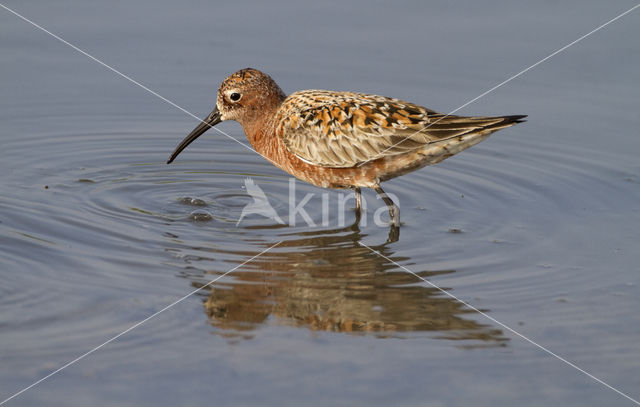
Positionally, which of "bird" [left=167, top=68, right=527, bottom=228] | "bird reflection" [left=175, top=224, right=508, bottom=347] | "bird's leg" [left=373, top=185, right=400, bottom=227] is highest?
"bird" [left=167, top=68, right=527, bottom=228]

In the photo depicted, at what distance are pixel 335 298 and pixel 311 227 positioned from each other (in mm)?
2112

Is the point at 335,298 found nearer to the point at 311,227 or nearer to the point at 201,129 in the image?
the point at 311,227

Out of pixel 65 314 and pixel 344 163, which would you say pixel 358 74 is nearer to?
pixel 344 163

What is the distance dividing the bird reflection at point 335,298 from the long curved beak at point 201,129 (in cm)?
259

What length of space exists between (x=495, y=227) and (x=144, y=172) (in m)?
4.68

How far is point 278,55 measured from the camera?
1432cm

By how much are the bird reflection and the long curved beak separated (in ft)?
8.51

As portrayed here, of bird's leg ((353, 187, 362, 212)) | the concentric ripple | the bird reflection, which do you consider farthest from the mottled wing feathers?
the bird reflection

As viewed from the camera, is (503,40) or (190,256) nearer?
(190,256)

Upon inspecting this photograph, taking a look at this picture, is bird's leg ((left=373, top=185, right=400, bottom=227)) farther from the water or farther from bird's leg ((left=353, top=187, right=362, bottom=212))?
bird's leg ((left=353, top=187, right=362, bottom=212))

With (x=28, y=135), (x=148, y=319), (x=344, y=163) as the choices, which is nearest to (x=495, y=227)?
(x=344, y=163)

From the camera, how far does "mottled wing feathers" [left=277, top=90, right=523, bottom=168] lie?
33.8 feet

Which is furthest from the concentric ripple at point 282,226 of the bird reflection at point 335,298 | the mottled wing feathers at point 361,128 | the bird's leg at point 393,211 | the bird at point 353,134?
the mottled wing feathers at point 361,128

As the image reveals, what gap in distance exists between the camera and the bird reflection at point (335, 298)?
302 inches
